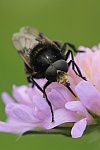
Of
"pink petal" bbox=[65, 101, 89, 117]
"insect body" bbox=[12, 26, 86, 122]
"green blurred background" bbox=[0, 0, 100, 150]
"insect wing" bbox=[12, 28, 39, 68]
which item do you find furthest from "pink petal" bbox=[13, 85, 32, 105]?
"green blurred background" bbox=[0, 0, 100, 150]

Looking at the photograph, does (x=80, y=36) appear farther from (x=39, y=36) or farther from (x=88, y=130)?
(x=88, y=130)

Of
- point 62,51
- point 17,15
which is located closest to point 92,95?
point 62,51

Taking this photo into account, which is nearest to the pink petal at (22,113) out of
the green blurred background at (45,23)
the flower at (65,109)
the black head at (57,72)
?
the flower at (65,109)

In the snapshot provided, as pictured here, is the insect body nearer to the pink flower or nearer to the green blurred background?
the pink flower

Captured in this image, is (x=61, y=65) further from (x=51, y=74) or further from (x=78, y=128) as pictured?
(x=78, y=128)

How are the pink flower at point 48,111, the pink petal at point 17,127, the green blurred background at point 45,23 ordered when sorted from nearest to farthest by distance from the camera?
the pink flower at point 48,111, the pink petal at point 17,127, the green blurred background at point 45,23

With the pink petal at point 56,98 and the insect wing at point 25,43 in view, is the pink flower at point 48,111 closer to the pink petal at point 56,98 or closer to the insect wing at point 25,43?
the pink petal at point 56,98

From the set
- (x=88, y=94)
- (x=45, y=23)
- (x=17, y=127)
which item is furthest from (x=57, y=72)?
(x=45, y=23)
